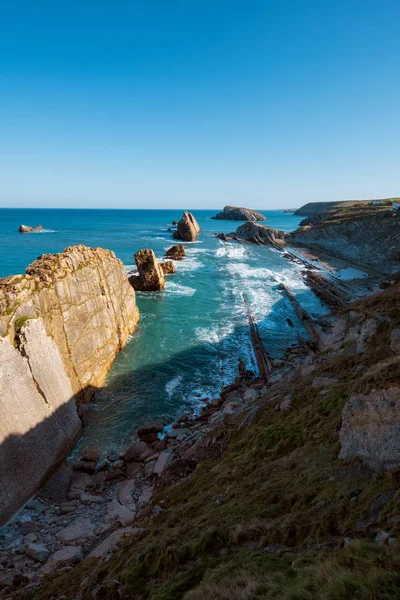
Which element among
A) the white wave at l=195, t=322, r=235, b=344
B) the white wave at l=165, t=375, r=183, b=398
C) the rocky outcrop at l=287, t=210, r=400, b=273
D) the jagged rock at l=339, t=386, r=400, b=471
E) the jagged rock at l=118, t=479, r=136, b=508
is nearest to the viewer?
the jagged rock at l=339, t=386, r=400, b=471

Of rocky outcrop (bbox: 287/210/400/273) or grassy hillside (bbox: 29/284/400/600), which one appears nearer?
grassy hillside (bbox: 29/284/400/600)

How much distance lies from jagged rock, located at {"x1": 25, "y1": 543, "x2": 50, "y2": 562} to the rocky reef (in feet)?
7.75

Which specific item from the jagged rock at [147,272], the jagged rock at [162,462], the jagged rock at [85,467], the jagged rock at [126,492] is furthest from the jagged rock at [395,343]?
the jagged rock at [147,272]

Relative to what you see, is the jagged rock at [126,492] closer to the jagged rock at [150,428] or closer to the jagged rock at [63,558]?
the jagged rock at [63,558]

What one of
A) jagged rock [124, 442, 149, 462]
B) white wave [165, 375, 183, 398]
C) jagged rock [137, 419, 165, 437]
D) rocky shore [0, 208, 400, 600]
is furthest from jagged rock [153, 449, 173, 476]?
white wave [165, 375, 183, 398]

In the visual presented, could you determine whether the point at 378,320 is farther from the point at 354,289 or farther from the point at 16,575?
the point at 354,289

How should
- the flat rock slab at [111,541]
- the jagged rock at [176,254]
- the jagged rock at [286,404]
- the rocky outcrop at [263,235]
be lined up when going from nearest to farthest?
the flat rock slab at [111,541] < the jagged rock at [286,404] < the jagged rock at [176,254] < the rocky outcrop at [263,235]

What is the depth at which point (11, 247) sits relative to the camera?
89688 mm

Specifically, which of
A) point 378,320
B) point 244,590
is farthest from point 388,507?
point 378,320

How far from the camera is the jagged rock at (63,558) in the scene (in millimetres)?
11008

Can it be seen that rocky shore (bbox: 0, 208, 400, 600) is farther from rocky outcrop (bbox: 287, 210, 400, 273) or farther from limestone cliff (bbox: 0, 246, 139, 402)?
rocky outcrop (bbox: 287, 210, 400, 273)

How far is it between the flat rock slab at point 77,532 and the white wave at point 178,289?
123 feet

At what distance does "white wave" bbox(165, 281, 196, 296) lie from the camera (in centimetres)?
5012

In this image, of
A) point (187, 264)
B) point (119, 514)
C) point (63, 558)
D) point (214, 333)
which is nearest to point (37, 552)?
point (63, 558)
